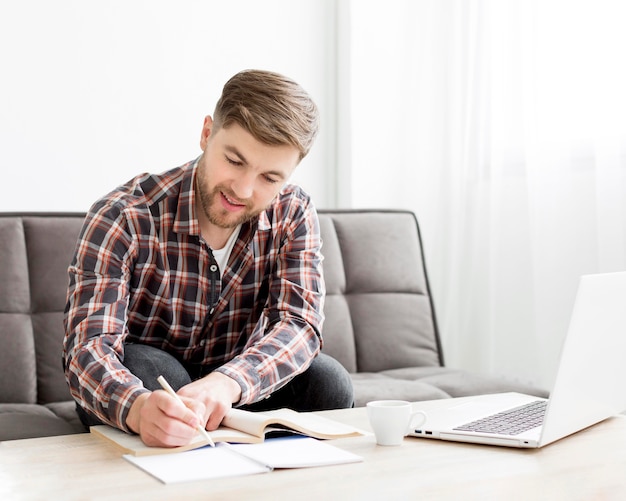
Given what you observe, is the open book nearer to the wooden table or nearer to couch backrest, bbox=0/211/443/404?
the wooden table

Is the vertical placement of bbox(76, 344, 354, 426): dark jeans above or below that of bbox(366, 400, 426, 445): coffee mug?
below

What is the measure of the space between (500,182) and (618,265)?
0.53 meters

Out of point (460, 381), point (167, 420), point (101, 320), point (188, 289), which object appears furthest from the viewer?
point (460, 381)

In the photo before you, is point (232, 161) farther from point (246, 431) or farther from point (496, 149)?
point (496, 149)

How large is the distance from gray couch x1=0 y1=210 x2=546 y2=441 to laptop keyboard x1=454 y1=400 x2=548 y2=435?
67 centimetres

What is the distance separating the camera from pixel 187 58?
2877 millimetres

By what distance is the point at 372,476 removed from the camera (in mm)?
1016

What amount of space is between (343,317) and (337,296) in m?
0.07

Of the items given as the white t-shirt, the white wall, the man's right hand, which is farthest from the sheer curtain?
the man's right hand

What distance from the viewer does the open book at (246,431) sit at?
112cm

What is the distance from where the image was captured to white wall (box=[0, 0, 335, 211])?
2580 millimetres

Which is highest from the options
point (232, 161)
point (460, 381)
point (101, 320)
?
point (232, 161)

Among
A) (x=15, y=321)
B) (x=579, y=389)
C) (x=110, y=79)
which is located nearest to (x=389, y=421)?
(x=579, y=389)

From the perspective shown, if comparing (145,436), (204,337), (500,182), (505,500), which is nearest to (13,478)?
(145,436)
